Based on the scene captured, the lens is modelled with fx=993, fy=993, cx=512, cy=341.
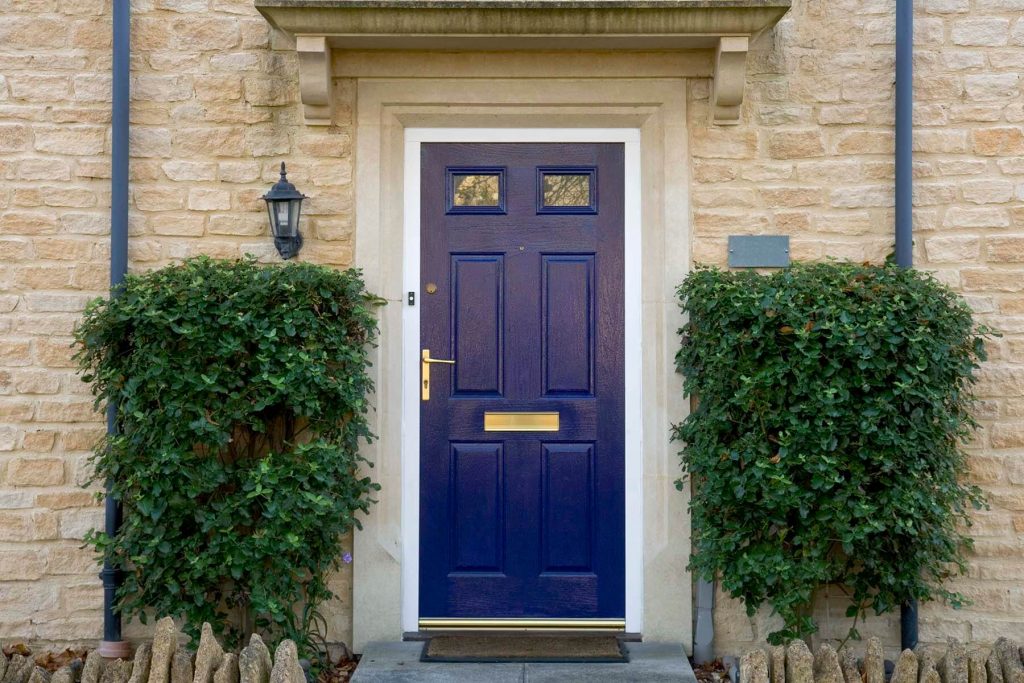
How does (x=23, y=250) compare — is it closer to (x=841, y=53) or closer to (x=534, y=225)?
(x=534, y=225)

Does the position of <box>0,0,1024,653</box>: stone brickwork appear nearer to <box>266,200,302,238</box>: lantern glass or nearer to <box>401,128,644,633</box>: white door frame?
<box>266,200,302,238</box>: lantern glass

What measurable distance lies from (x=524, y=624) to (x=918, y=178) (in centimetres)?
288

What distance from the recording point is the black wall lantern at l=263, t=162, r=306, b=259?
183 inches

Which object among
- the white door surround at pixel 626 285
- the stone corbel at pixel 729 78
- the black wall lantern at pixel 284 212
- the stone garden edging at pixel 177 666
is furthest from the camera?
the white door surround at pixel 626 285

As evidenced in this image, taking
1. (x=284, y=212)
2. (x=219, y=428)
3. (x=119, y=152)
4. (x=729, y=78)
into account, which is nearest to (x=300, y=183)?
(x=284, y=212)

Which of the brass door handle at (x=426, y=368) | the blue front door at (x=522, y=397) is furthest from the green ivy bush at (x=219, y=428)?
the blue front door at (x=522, y=397)

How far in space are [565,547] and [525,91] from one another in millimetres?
2240

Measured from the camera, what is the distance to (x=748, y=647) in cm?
471

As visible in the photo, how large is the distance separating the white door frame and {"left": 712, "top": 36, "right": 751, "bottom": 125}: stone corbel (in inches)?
16.9

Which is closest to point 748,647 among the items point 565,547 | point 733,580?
point 733,580

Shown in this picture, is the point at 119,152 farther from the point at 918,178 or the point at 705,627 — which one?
the point at 918,178

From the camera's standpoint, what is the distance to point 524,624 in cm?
486

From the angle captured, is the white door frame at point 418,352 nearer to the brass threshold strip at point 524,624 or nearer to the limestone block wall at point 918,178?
the brass threshold strip at point 524,624

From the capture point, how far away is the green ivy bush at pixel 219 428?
4277 millimetres
